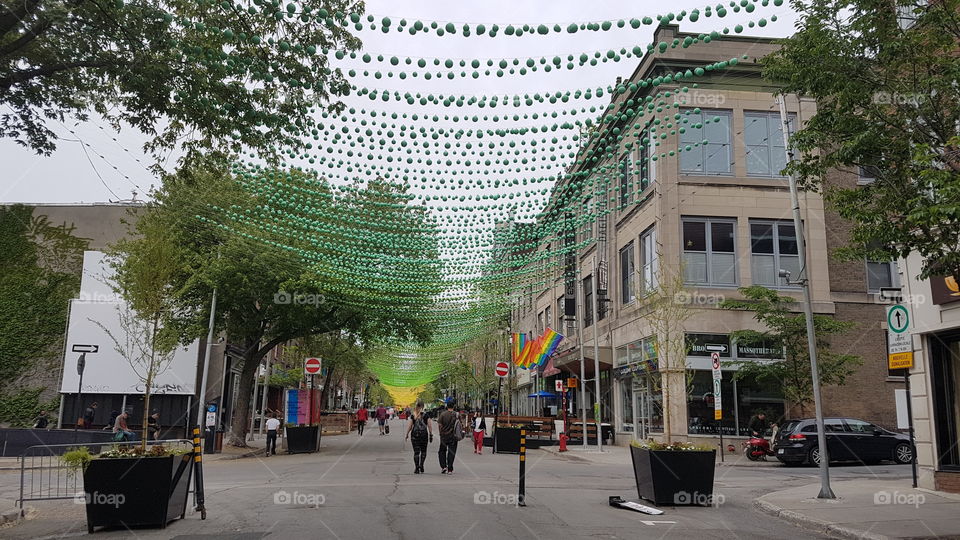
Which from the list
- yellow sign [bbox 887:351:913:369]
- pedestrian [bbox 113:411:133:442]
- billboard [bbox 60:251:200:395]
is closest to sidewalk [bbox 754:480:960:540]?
yellow sign [bbox 887:351:913:369]

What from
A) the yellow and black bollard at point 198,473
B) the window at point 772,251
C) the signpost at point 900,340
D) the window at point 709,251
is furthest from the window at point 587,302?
the yellow and black bollard at point 198,473

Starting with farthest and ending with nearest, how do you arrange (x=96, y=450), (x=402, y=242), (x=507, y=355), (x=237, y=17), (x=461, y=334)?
1. (x=507, y=355)
2. (x=461, y=334)
3. (x=96, y=450)
4. (x=402, y=242)
5. (x=237, y=17)

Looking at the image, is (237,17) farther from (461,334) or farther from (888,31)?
(461,334)

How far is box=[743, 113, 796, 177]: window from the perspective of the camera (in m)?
28.1

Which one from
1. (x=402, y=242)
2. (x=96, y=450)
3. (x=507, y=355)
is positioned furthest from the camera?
(x=507, y=355)

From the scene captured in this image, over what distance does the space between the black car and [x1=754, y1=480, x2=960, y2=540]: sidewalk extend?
633 centimetres

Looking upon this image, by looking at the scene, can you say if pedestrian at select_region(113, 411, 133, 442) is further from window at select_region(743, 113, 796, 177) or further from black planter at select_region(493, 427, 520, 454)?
window at select_region(743, 113, 796, 177)

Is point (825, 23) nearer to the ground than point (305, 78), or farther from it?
farther from it

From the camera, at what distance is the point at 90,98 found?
10367mm

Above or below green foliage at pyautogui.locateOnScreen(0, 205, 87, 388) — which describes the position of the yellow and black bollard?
below

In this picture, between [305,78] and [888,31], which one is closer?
[888,31]

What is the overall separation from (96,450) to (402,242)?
10394 mm

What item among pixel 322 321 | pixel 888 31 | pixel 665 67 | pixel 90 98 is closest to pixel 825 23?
pixel 888 31

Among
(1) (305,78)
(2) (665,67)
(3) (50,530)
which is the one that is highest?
(2) (665,67)
